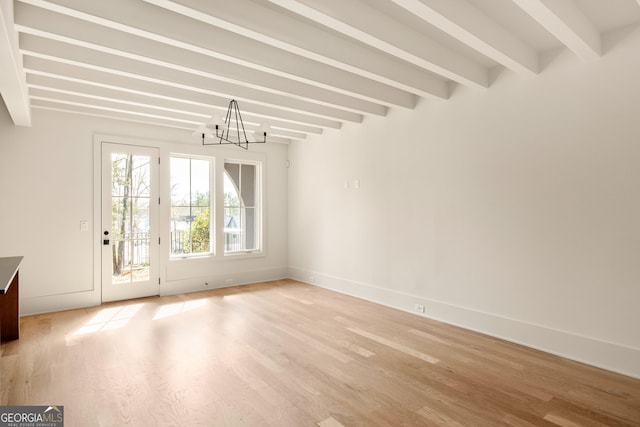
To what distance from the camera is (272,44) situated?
2.72 metres

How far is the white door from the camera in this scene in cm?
498

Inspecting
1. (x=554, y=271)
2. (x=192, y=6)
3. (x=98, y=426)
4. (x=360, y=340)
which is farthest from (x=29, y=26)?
(x=554, y=271)

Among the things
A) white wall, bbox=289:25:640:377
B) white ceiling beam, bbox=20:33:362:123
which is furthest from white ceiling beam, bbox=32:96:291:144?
white wall, bbox=289:25:640:377

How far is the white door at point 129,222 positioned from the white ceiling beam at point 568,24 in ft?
16.4

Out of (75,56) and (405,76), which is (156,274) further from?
(405,76)

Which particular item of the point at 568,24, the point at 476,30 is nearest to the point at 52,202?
the point at 476,30

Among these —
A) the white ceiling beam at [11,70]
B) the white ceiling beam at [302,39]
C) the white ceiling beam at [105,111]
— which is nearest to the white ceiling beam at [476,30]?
the white ceiling beam at [302,39]

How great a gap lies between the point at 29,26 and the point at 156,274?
12.3 ft

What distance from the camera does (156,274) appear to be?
17.8 feet

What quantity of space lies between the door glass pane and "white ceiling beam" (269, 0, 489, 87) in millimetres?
3929

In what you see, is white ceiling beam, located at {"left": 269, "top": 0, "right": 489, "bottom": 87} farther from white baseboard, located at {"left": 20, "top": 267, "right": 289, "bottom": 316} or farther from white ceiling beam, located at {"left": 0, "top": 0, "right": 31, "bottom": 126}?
white baseboard, located at {"left": 20, "top": 267, "right": 289, "bottom": 316}

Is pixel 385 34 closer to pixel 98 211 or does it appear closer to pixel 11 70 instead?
pixel 11 70

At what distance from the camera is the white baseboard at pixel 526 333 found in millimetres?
2912

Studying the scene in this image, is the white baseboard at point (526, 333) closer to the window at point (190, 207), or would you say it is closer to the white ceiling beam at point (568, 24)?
the white ceiling beam at point (568, 24)
